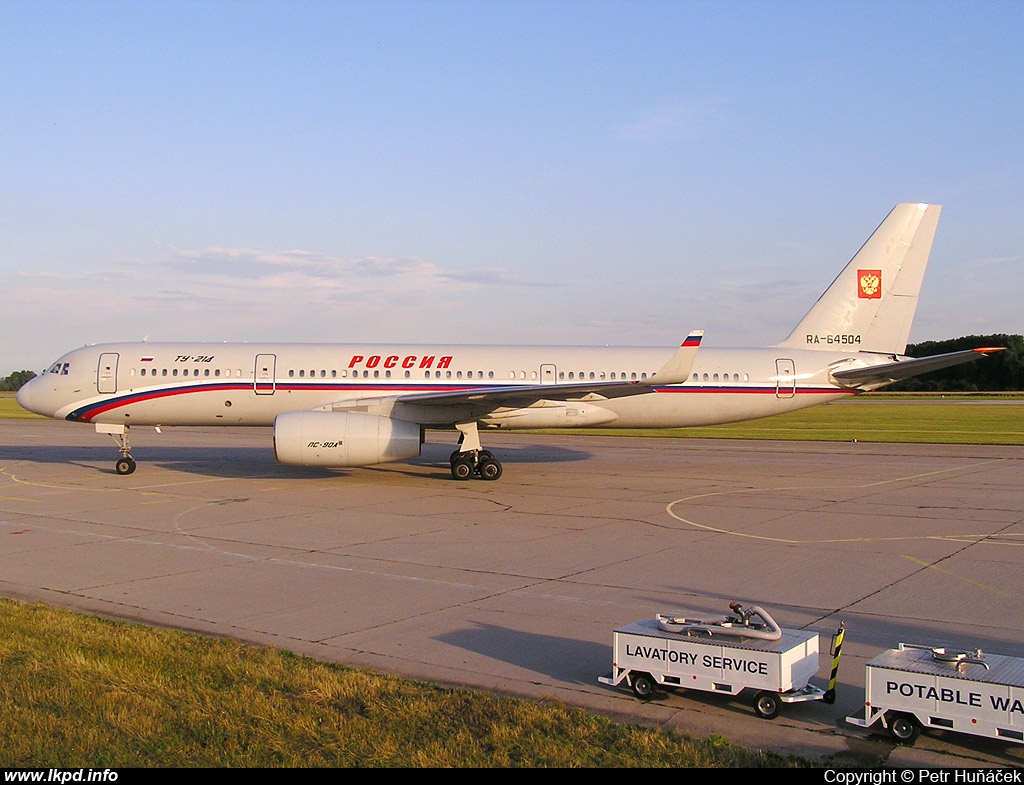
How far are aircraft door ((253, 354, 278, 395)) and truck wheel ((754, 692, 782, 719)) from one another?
18.6 meters

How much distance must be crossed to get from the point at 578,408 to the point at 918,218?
449 inches

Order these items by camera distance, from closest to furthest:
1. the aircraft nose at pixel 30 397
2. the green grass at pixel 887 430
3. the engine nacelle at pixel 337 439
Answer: the engine nacelle at pixel 337 439, the aircraft nose at pixel 30 397, the green grass at pixel 887 430

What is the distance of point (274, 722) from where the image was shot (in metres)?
5.88

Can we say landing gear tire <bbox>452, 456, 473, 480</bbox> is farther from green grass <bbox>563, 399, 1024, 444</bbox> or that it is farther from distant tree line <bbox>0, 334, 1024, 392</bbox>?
distant tree line <bbox>0, 334, 1024, 392</bbox>

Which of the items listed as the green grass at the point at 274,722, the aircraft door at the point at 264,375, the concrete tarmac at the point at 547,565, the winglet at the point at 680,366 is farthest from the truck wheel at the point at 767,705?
the aircraft door at the point at 264,375

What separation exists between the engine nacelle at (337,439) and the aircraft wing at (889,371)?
12.6 m

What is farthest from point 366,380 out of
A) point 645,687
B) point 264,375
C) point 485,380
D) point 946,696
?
point 946,696

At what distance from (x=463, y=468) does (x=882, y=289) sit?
13.1m

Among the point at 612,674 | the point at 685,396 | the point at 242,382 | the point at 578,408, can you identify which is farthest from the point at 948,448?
the point at 612,674

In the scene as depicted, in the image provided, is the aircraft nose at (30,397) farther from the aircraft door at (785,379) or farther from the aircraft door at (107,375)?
the aircraft door at (785,379)

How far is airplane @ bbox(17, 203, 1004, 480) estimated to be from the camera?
20797 mm

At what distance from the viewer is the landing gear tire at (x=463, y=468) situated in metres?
22.0
